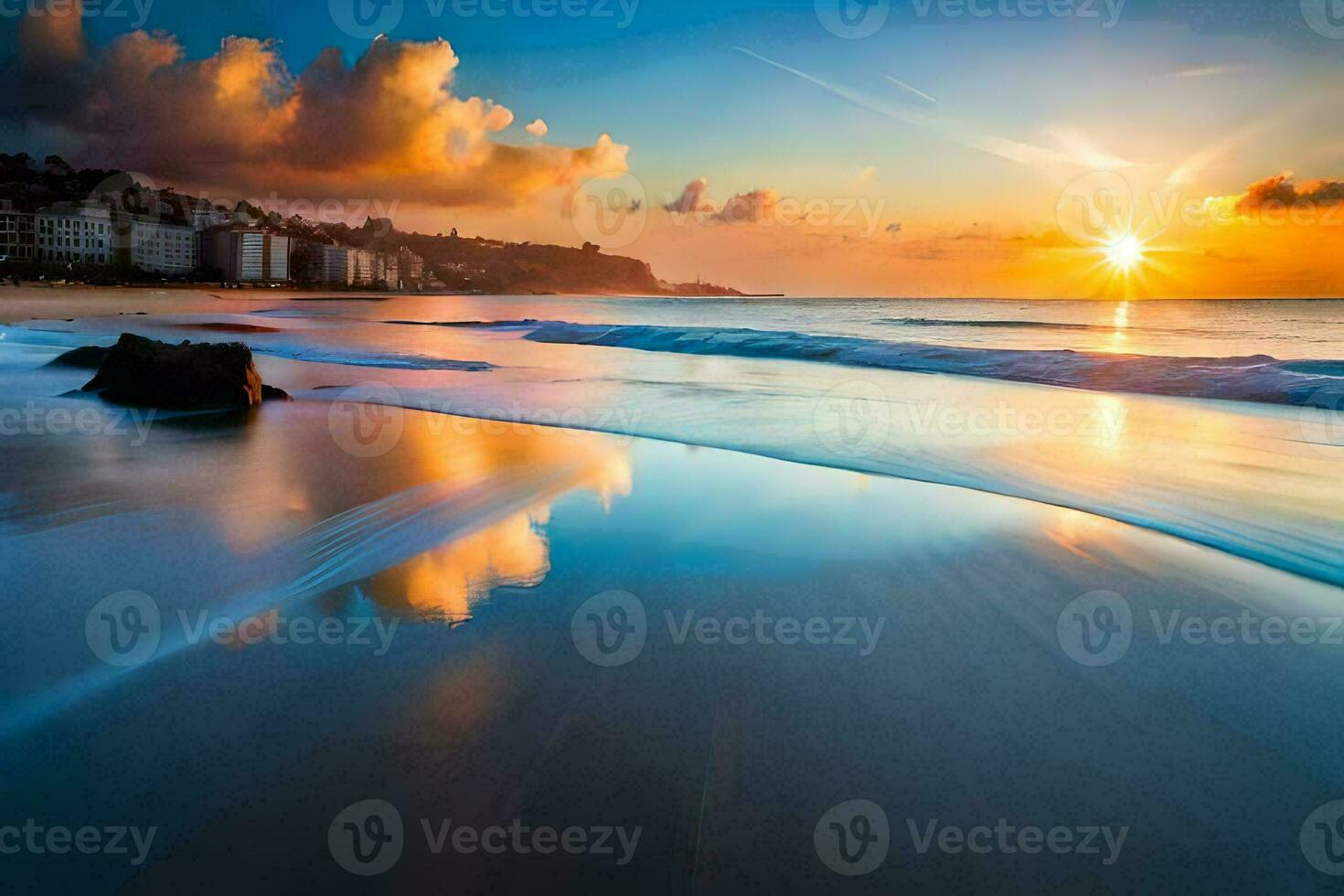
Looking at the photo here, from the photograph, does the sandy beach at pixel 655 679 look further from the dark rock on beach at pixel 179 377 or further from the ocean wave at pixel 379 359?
the ocean wave at pixel 379 359

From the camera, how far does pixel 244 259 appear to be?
5734 centimetres

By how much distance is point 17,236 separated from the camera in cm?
5144

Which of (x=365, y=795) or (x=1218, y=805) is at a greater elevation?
(x=1218, y=805)

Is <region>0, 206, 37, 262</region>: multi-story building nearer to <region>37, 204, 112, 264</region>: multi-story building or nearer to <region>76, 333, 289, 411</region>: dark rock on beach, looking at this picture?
<region>37, 204, 112, 264</region>: multi-story building

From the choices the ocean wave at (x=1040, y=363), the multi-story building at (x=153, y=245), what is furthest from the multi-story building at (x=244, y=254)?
the ocean wave at (x=1040, y=363)

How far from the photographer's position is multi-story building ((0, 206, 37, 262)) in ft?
165

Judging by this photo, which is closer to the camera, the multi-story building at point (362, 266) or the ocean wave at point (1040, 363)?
the ocean wave at point (1040, 363)

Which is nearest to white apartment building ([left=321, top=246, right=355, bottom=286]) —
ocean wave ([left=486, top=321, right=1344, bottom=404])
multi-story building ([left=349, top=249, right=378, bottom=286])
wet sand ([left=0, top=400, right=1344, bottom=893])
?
multi-story building ([left=349, top=249, right=378, bottom=286])

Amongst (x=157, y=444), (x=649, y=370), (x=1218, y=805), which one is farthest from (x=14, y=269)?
(x=1218, y=805)

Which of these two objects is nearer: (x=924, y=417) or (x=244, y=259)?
(x=924, y=417)

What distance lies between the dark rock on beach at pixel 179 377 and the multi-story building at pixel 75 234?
186ft

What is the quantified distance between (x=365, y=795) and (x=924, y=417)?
8.16 meters

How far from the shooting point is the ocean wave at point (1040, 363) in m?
12.0

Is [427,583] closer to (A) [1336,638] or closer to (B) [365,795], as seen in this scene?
(B) [365,795]
